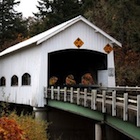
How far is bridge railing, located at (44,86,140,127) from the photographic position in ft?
31.1

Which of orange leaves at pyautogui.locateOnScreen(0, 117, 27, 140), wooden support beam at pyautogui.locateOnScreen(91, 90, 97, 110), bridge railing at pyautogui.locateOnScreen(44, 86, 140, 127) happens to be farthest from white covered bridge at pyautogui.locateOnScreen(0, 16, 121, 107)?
orange leaves at pyautogui.locateOnScreen(0, 117, 27, 140)

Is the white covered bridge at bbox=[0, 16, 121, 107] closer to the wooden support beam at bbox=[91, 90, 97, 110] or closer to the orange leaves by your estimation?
the wooden support beam at bbox=[91, 90, 97, 110]

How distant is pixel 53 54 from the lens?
22.6m

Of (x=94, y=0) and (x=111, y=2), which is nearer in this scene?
(x=111, y=2)

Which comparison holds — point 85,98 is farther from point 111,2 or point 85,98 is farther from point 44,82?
point 111,2

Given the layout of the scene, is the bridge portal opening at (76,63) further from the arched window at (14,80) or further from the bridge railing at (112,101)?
the bridge railing at (112,101)

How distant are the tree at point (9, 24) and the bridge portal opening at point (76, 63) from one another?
699 inches

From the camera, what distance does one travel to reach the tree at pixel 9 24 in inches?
1813

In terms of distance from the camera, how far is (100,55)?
22906 mm

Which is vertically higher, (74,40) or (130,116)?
(74,40)

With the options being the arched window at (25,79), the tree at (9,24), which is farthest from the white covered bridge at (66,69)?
the tree at (9,24)

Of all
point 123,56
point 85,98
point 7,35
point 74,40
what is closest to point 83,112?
Result: point 85,98

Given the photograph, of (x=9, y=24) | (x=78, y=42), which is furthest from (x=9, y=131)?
(x=9, y=24)

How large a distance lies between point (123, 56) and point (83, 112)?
753 inches
